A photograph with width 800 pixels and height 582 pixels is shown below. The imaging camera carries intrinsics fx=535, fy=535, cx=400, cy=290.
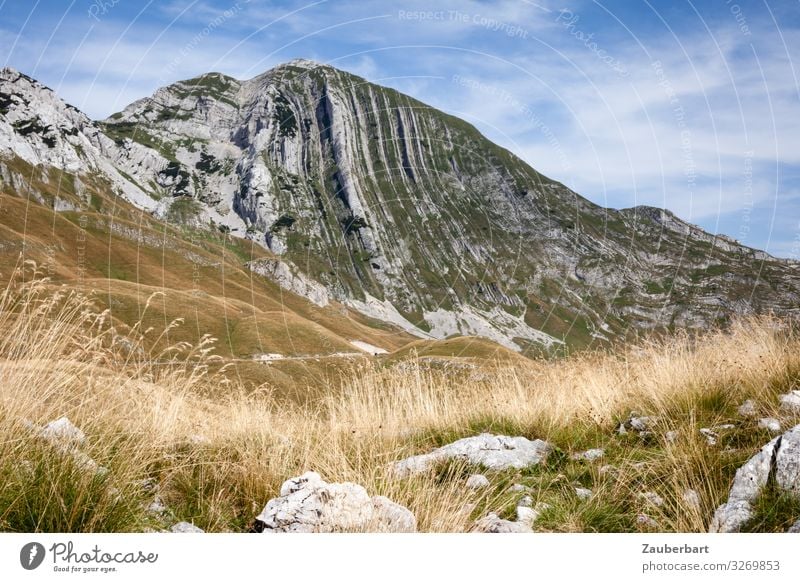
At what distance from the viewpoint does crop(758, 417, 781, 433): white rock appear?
4824 millimetres

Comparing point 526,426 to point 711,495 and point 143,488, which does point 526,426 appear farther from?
point 143,488

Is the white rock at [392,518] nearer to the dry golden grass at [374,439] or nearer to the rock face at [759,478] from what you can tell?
the dry golden grass at [374,439]

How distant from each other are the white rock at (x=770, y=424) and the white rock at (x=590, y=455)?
1.43m

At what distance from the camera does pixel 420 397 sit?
726 centimetres

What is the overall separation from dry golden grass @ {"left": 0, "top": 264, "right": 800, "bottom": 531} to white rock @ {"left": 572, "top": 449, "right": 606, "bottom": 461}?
0.33ft

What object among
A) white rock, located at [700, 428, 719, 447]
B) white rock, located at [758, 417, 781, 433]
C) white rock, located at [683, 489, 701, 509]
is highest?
white rock, located at [758, 417, 781, 433]

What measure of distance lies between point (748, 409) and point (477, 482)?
316 centimetres

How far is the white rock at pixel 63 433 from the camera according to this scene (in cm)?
406

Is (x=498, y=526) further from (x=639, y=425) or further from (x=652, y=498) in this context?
(x=639, y=425)

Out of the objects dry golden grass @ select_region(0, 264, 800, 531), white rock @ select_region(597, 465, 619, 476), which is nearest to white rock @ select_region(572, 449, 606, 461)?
dry golden grass @ select_region(0, 264, 800, 531)

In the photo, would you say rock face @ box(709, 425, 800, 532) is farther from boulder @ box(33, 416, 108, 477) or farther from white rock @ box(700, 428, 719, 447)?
boulder @ box(33, 416, 108, 477)
